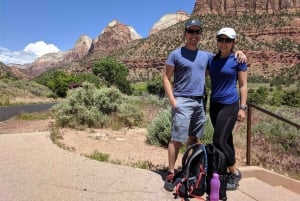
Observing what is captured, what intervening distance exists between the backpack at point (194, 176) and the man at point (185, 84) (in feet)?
0.79

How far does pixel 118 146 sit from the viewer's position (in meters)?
8.93

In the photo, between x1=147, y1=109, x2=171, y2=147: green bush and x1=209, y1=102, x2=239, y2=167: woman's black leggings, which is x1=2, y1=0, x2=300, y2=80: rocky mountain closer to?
x1=147, y1=109, x2=171, y2=147: green bush

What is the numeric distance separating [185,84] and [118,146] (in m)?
4.13

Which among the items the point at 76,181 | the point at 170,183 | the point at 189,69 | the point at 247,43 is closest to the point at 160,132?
the point at 76,181

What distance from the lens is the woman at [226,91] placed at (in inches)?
193

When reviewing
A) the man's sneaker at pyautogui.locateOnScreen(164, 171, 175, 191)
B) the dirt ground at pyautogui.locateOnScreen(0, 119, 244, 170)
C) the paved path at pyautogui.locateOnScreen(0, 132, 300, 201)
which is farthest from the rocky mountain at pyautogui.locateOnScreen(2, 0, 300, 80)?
the man's sneaker at pyautogui.locateOnScreen(164, 171, 175, 191)

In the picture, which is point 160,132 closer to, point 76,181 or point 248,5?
point 76,181

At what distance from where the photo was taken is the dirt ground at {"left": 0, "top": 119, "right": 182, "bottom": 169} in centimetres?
745

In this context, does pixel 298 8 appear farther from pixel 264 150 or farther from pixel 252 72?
pixel 264 150

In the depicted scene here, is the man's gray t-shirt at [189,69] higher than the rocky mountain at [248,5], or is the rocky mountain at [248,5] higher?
the rocky mountain at [248,5]

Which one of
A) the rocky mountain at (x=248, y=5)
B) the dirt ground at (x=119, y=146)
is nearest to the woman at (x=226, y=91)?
the dirt ground at (x=119, y=146)

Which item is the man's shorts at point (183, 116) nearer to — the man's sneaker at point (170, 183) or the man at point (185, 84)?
the man at point (185, 84)

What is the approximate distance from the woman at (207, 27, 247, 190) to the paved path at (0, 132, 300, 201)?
83 centimetres

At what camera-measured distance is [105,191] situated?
16.7ft
